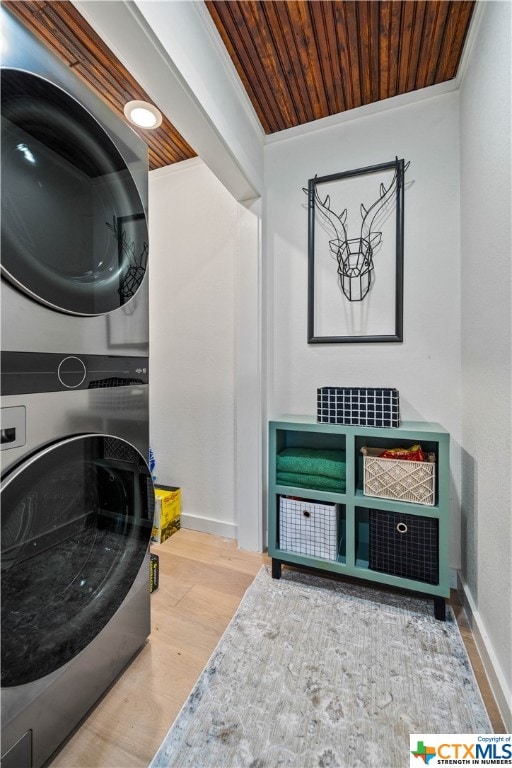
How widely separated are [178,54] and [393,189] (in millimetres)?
1099

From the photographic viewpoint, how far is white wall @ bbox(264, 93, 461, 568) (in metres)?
1.55

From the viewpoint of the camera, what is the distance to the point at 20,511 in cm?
73

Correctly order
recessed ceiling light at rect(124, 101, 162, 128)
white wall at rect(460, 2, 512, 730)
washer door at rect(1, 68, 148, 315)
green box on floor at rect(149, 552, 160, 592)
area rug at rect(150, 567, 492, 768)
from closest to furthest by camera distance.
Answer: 1. washer door at rect(1, 68, 148, 315)
2. area rug at rect(150, 567, 492, 768)
3. white wall at rect(460, 2, 512, 730)
4. green box on floor at rect(149, 552, 160, 592)
5. recessed ceiling light at rect(124, 101, 162, 128)

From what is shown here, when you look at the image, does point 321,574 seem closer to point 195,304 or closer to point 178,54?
point 195,304

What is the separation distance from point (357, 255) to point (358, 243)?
6 cm

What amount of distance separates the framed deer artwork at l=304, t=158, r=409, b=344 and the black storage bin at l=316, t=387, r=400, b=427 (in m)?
0.35

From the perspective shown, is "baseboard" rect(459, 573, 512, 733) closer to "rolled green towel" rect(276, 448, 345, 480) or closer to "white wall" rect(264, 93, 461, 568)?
"white wall" rect(264, 93, 461, 568)

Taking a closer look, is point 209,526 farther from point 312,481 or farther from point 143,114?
point 143,114

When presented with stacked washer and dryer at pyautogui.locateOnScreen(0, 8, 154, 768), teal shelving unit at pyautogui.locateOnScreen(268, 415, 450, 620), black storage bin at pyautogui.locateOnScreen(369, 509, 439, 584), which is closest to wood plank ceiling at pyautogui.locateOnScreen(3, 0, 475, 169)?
stacked washer and dryer at pyautogui.locateOnScreen(0, 8, 154, 768)

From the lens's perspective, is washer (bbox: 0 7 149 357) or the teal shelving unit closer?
washer (bbox: 0 7 149 357)

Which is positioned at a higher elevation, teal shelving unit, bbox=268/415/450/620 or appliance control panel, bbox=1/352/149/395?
appliance control panel, bbox=1/352/149/395

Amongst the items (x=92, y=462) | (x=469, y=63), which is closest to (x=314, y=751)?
(x=92, y=462)

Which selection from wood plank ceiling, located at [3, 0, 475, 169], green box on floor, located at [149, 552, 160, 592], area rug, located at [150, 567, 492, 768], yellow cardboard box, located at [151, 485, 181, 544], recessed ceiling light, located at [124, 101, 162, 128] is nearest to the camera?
area rug, located at [150, 567, 492, 768]

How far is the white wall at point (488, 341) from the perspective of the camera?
0.99 m
